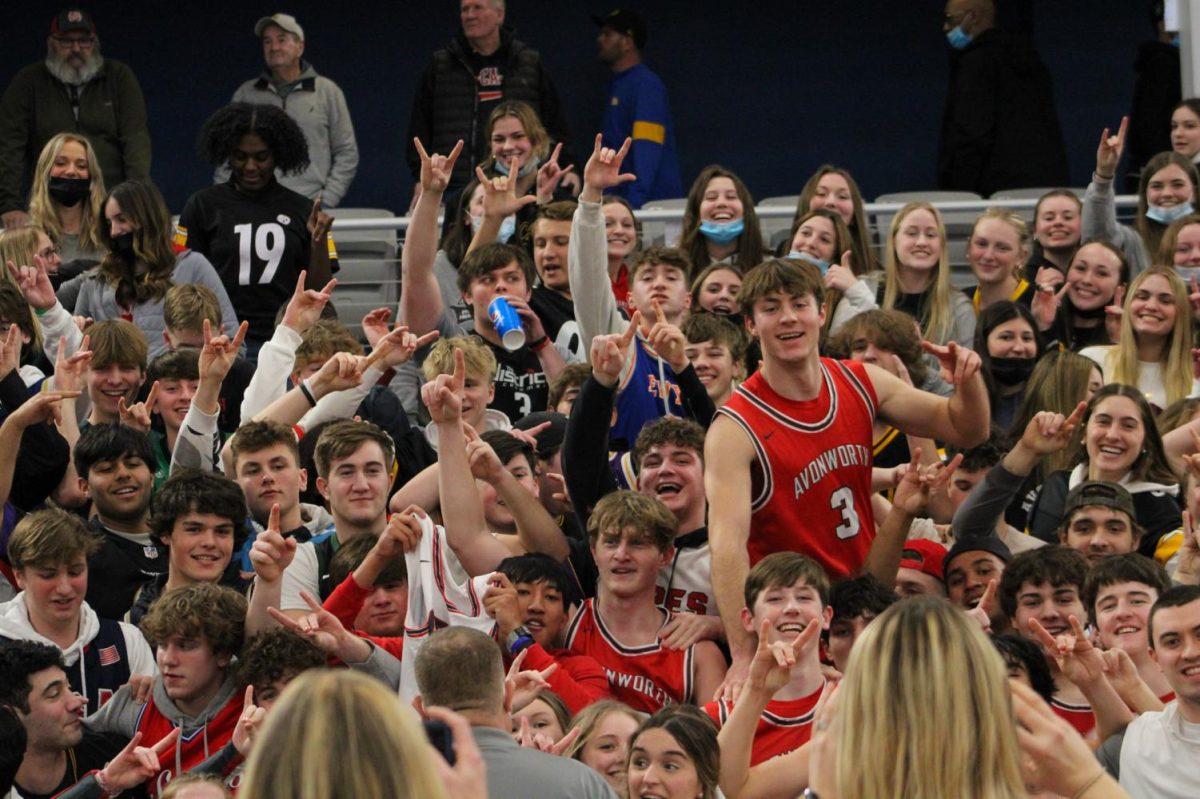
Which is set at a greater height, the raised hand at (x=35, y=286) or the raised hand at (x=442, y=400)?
the raised hand at (x=35, y=286)

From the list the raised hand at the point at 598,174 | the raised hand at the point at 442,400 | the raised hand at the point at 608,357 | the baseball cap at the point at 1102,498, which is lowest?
the baseball cap at the point at 1102,498

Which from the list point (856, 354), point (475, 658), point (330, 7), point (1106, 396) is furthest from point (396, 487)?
point (330, 7)

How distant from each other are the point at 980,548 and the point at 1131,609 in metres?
0.89

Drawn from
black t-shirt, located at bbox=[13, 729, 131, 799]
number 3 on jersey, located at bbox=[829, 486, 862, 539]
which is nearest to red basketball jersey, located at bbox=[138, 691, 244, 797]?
black t-shirt, located at bbox=[13, 729, 131, 799]

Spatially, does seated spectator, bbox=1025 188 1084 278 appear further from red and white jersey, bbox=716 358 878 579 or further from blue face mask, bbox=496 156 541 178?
red and white jersey, bbox=716 358 878 579

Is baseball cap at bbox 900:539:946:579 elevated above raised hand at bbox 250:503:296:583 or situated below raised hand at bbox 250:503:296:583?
below

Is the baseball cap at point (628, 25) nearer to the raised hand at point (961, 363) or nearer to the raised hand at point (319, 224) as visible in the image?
the raised hand at point (319, 224)

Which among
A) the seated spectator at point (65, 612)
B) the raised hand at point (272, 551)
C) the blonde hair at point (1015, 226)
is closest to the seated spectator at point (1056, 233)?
the blonde hair at point (1015, 226)

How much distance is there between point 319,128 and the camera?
12344 mm

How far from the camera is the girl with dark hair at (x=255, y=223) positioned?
1027 centimetres

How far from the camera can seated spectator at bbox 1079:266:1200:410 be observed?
355 inches

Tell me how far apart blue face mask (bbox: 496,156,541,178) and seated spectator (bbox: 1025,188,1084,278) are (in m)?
2.52

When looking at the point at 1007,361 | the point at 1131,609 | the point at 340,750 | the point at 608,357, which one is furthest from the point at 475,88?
the point at 340,750

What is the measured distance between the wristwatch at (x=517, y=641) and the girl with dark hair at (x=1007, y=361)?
3074 mm
